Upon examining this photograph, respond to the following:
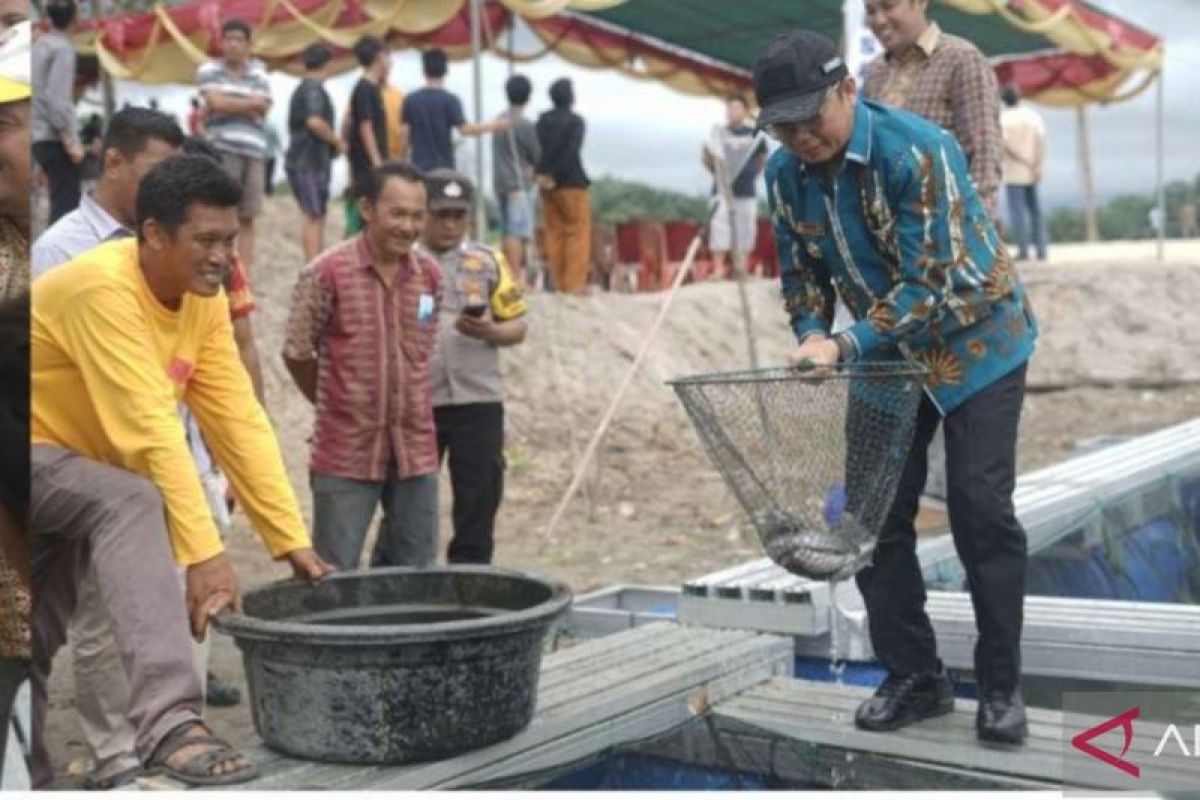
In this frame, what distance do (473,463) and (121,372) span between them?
194 centimetres

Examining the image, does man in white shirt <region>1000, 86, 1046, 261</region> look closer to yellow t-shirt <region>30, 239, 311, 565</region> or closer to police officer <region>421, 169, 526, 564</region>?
police officer <region>421, 169, 526, 564</region>

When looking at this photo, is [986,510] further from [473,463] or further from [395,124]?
[395,124]

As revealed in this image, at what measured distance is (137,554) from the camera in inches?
112

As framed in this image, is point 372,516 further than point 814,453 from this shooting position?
Yes

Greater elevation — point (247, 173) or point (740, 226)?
point (247, 173)

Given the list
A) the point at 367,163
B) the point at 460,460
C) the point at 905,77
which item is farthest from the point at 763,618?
the point at 367,163

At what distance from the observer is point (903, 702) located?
11.2ft

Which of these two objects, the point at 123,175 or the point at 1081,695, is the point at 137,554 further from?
the point at 1081,695

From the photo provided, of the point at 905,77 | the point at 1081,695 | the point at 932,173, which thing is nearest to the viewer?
the point at 932,173

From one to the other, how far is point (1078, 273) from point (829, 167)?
10118mm

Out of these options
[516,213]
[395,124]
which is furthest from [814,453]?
[516,213]

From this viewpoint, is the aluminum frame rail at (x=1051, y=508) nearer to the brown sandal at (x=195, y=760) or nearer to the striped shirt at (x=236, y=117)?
the brown sandal at (x=195, y=760)

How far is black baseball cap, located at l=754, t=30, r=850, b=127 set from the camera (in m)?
2.90

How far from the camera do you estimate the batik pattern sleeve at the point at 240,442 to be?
3158 mm
